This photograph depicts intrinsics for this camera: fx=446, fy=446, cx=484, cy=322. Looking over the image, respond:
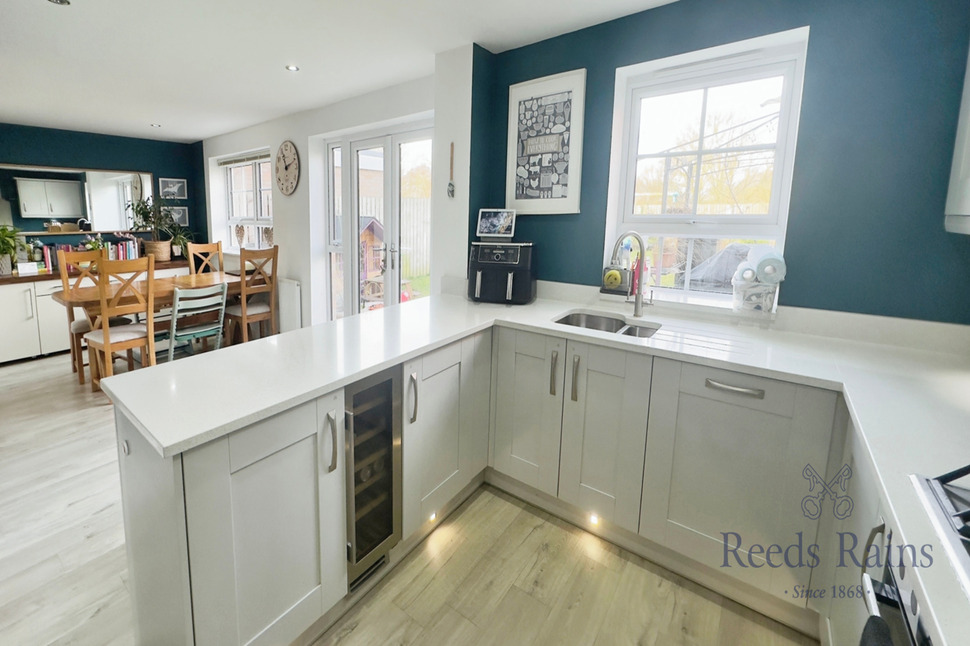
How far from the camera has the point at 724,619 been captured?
1.56 m

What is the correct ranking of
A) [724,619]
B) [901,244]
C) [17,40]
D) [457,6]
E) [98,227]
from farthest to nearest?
1. [98,227]
2. [17,40]
3. [457,6]
4. [901,244]
5. [724,619]

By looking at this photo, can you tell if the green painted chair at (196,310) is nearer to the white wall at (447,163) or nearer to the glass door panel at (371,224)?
the glass door panel at (371,224)

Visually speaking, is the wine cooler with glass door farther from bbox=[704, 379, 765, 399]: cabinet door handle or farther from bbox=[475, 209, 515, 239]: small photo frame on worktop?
bbox=[475, 209, 515, 239]: small photo frame on worktop

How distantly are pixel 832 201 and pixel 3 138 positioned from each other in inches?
273

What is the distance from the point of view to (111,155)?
17.0 feet

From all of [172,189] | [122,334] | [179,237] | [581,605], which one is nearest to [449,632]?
[581,605]

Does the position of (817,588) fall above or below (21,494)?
above

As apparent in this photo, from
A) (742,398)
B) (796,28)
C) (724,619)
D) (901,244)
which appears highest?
(796,28)

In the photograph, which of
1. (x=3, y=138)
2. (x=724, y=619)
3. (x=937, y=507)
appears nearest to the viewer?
(x=937, y=507)

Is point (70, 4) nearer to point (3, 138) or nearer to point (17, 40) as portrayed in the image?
point (17, 40)

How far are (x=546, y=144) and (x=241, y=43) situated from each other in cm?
182

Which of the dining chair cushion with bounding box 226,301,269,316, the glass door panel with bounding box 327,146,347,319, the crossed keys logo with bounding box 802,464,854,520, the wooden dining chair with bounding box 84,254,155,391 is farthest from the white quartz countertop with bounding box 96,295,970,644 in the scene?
the dining chair cushion with bounding box 226,301,269,316

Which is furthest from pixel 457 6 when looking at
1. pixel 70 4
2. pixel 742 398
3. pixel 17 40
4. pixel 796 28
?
pixel 17 40

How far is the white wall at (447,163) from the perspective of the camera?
8.31 ft
